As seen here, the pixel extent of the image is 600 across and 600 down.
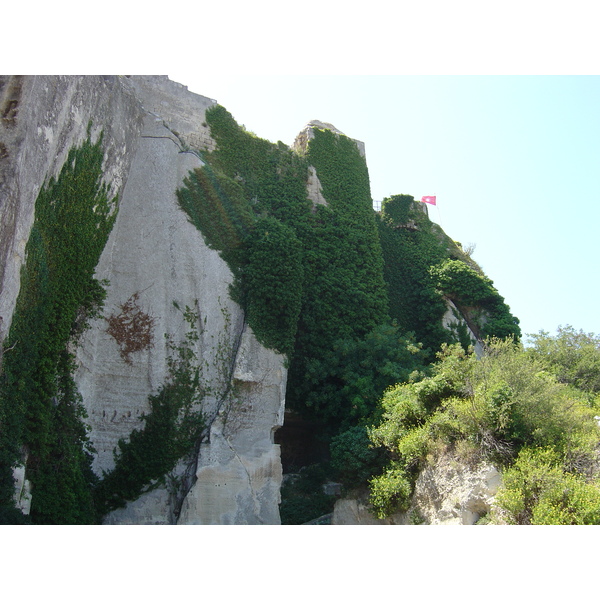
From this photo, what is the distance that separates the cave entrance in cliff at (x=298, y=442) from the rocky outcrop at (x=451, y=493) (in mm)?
5075

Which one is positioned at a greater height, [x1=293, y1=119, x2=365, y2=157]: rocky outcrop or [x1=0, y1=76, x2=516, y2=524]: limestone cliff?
[x1=293, y1=119, x2=365, y2=157]: rocky outcrop

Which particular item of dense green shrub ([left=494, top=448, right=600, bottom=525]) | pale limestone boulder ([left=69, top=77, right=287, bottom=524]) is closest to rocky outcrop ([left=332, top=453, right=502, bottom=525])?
dense green shrub ([left=494, top=448, right=600, bottom=525])

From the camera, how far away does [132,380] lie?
14.6 m

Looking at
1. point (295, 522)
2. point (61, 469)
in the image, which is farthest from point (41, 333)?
point (295, 522)

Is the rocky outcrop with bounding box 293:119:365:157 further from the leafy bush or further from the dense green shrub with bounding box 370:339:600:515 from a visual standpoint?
the dense green shrub with bounding box 370:339:600:515

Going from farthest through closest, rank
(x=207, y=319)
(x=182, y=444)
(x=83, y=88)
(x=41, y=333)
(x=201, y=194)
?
(x=201, y=194) < (x=207, y=319) < (x=182, y=444) < (x=83, y=88) < (x=41, y=333)

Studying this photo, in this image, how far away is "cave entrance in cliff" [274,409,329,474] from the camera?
1772 centimetres

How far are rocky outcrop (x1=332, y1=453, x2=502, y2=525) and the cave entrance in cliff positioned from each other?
5.08 m

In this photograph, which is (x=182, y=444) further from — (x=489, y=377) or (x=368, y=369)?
(x=489, y=377)

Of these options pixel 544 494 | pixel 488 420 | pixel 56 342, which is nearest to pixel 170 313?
pixel 56 342

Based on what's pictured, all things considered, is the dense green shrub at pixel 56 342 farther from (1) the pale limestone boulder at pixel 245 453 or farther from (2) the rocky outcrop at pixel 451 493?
(2) the rocky outcrop at pixel 451 493

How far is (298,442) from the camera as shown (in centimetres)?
1825

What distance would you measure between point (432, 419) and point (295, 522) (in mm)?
4749

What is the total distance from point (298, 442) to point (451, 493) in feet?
24.6
